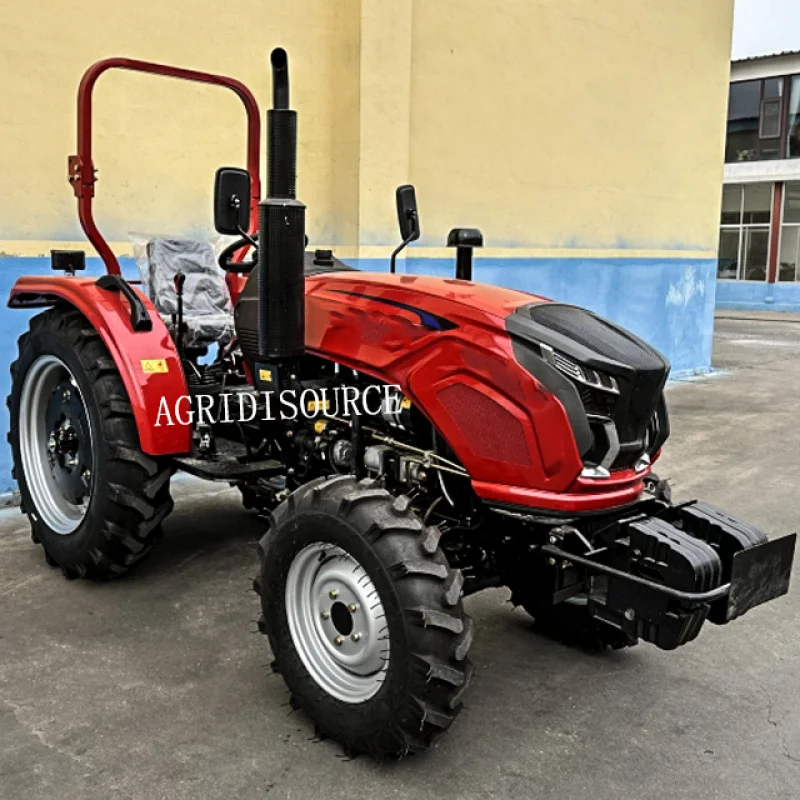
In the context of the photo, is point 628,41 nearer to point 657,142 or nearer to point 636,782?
point 657,142

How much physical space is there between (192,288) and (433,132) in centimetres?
390

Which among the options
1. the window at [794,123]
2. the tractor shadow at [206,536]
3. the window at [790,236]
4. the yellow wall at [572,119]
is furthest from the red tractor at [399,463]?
the window at [794,123]

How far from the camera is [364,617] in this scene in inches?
110

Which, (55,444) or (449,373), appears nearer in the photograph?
(449,373)

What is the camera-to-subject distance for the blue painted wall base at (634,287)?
8.87m

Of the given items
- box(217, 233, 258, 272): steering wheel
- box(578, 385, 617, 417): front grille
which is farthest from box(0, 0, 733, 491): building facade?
box(578, 385, 617, 417): front grille

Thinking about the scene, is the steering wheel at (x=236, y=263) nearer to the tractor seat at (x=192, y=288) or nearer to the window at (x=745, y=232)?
the tractor seat at (x=192, y=288)

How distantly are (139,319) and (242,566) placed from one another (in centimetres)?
136

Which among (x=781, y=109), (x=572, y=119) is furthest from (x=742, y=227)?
(x=572, y=119)

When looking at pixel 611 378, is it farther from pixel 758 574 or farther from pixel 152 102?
pixel 152 102

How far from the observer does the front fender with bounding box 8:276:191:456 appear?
3732mm

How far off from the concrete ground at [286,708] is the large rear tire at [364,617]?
0.17m

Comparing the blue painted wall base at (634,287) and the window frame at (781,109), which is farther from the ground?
the window frame at (781,109)

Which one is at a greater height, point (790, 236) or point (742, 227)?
point (742, 227)
